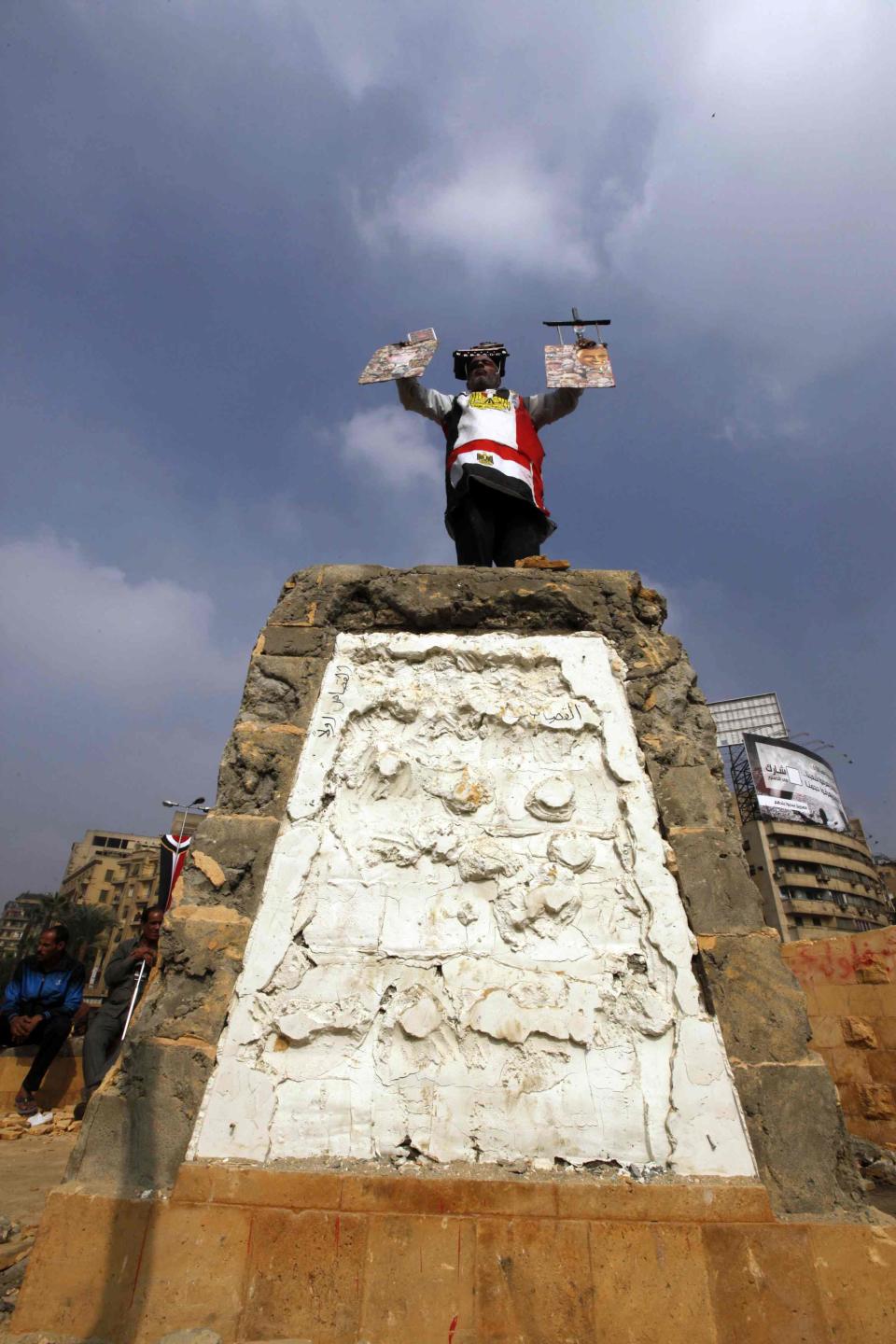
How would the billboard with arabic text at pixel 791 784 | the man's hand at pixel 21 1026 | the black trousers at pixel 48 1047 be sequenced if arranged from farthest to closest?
1. the billboard with arabic text at pixel 791 784
2. the man's hand at pixel 21 1026
3. the black trousers at pixel 48 1047

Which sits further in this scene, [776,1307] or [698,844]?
[698,844]

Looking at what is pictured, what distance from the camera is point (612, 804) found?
294 centimetres

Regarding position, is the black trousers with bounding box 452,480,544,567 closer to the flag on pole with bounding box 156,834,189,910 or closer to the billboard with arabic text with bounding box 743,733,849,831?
the flag on pole with bounding box 156,834,189,910

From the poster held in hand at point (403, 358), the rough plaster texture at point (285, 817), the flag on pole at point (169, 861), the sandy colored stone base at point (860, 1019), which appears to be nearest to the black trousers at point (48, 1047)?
the flag on pole at point (169, 861)

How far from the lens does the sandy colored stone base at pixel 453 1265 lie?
1.92m

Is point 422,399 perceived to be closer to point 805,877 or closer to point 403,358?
point 403,358

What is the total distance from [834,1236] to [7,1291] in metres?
2.54

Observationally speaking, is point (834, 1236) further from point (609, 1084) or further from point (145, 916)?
point (145, 916)

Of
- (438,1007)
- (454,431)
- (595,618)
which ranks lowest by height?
(438,1007)

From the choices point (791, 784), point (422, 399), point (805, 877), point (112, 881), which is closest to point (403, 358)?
point (422, 399)

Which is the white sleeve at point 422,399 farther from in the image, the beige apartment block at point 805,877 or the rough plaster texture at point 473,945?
the beige apartment block at point 805,877

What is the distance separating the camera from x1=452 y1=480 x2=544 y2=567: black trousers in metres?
4.38

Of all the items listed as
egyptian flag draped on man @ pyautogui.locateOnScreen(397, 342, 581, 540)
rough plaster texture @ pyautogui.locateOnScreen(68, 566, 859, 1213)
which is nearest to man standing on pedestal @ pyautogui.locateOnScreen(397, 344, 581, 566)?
egyptian flag draped on man @ pyautogui.locateOnScreen(397, 342, 581, 540)

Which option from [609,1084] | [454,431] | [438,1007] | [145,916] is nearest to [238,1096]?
[438,1007]
